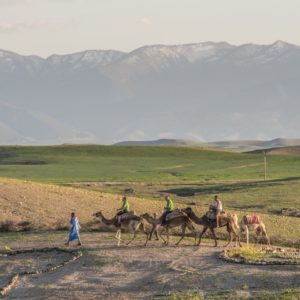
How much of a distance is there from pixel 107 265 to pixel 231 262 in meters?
4.64

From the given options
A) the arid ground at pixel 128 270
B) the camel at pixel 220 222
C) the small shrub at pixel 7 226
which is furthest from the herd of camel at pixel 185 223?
the small shrub at pixel 7 226

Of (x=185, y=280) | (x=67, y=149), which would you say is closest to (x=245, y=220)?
(x=185, y=280)

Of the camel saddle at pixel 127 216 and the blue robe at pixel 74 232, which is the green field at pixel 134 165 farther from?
the camel saddle at pixel 127 216

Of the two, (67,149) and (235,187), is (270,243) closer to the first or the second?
(235,187)

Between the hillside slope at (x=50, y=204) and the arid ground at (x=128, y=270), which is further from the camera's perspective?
the hillside slope at (x=50, y=204)

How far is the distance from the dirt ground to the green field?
159 ft

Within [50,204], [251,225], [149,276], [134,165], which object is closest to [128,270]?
[149,276]

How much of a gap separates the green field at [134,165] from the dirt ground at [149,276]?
159ft

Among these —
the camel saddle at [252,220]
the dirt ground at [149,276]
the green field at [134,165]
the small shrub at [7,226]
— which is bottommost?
the dirt ground at [149,276]

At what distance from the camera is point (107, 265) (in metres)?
33.2

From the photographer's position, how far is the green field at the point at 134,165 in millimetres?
91562

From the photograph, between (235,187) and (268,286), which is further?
(235,187)

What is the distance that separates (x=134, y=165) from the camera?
11275 cm

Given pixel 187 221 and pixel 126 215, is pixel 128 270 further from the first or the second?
pixel 187 221
